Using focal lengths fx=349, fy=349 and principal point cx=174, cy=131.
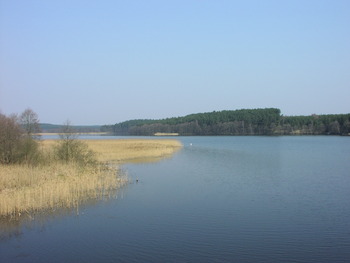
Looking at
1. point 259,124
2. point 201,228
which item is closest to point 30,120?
point 201,228

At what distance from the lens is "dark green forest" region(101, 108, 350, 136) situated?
3794 inches

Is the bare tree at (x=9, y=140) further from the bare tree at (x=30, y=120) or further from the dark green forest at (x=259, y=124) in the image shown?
the dark green forest at (x=259, y=124)

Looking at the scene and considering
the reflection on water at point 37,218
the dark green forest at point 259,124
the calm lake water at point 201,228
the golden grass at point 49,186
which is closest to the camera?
the calm lake water at point 201,228

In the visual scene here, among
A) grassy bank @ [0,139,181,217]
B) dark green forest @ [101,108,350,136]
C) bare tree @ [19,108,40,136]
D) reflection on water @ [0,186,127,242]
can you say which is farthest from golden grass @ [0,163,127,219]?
dark green forest @ [101,108,350,136]

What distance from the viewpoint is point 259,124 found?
110 metres

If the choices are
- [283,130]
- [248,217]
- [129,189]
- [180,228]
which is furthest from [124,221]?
[283,130]

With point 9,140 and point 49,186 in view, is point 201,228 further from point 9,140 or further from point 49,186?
point 9,140

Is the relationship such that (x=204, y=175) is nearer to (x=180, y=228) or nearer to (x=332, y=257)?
(x=180, y=228)

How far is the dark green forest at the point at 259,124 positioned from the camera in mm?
96375

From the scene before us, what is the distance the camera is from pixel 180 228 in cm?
1005

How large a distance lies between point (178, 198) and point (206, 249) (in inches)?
225

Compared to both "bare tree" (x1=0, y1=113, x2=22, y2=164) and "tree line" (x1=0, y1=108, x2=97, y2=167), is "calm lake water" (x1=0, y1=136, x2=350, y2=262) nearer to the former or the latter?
"tree line" (x1=0, y1=108, x2=97, y2=167)

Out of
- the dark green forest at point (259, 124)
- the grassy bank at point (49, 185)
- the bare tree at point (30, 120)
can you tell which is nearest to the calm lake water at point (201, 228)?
the grassy bank at point (49, 185)

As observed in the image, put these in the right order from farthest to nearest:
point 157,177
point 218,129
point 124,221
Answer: point 218,129, point 157,177, point 124,221
